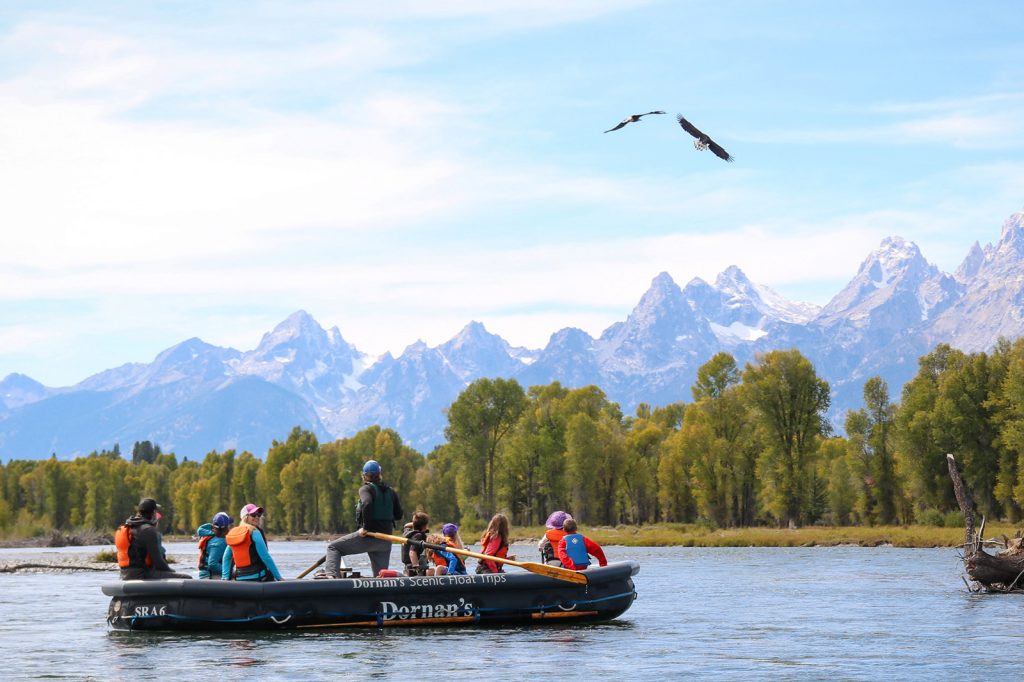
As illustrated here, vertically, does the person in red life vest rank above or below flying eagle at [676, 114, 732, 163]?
below

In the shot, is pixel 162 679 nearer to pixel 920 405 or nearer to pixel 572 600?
pixel 572 600

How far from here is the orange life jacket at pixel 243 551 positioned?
26045mm

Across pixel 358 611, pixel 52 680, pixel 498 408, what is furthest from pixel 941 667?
pixel 498 408

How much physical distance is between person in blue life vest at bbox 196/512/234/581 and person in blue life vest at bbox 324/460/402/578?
7.98 ft

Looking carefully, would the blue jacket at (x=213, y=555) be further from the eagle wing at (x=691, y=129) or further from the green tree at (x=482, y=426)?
the green tree at (x=482, y=426)

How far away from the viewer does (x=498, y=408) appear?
11531cm

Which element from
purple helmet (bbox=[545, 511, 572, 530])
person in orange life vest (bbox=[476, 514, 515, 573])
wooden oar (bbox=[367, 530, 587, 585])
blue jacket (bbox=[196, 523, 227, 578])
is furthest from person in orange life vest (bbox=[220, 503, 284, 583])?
purple helmet (bbox=[545, 511, 572, 530])

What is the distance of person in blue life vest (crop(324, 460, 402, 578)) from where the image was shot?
86.5ft

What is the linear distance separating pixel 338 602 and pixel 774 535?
60633mm

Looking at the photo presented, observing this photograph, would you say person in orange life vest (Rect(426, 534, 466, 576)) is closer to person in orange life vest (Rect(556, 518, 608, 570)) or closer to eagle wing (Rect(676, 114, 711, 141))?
person in orange life vest (Rect(556, 518, 608, 570))

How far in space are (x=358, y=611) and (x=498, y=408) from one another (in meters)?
89.1

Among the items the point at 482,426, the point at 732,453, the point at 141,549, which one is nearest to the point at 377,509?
the point at 141,549

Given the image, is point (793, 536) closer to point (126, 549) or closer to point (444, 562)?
point (444, 562)

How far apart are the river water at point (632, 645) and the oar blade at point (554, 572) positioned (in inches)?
40.9
